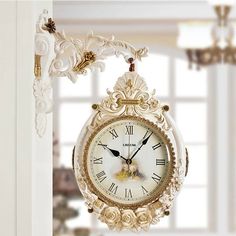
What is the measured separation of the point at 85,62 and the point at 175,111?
22.2 ft

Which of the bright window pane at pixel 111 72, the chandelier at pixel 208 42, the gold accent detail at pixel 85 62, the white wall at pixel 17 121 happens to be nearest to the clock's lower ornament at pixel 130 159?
the gold accent detail at pixel 85 62

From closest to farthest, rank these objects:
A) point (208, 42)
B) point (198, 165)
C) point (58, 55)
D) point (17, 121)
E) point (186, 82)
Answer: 1. point (17, 121)
2. point (58, 55)
3. point (208, 42)
4. point (198, 165)
5. point (186, 82)

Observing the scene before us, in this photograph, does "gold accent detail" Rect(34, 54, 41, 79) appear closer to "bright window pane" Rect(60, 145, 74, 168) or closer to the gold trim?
the gold trim

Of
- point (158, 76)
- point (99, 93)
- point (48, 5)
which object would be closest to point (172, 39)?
point (158, 76)

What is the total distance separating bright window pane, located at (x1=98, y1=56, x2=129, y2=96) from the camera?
9.14 meters

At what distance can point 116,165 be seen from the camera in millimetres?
2598

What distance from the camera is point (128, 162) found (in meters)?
2.58

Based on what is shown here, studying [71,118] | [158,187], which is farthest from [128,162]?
[71,118]

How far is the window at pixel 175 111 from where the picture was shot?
9195 mm

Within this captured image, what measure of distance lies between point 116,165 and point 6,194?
369 mm

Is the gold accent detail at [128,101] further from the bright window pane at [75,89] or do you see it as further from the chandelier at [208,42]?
→ the bright window pane at [75,89]

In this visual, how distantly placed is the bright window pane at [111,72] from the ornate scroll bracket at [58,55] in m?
6.51

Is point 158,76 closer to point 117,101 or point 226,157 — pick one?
point 226,157

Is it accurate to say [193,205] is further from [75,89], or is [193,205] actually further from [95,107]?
[95,107]
